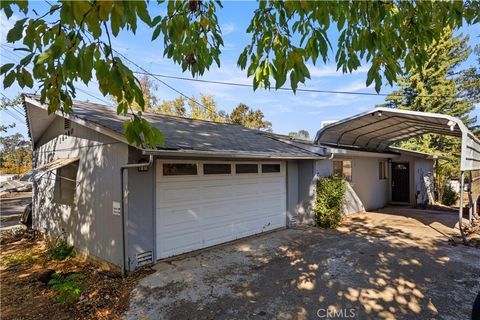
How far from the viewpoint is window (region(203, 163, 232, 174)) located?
7.08m

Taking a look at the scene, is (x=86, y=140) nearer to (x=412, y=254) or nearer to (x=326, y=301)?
(x=326, y=301)

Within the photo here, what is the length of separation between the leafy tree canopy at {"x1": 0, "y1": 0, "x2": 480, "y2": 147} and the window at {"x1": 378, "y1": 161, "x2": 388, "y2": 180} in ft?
41.3

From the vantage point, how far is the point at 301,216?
10000 millimetres

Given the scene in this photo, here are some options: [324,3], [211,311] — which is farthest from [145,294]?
[324,3]

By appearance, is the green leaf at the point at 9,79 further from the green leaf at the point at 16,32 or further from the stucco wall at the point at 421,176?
the stucco wall at the point at 421,176

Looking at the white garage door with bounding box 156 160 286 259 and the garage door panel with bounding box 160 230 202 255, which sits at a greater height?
the white garage door with bounding box 156 160 286 259

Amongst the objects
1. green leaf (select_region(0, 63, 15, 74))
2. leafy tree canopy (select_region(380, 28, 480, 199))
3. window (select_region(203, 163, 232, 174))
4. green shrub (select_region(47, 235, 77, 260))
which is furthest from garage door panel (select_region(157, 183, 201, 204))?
leafy tree canopy (select_region(380, 28, 480, 199))

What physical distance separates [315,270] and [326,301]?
131 centimetres

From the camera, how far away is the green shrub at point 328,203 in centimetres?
963

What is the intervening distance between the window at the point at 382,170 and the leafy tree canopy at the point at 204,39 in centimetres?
1259

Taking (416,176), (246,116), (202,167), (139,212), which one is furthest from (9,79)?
(246,116)

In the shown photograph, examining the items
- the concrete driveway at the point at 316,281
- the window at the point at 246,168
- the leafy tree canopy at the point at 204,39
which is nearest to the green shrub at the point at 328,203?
the concrete driveway at the point at 316,281

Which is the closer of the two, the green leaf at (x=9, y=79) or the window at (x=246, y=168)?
the green leaf at (x=9, y=79)

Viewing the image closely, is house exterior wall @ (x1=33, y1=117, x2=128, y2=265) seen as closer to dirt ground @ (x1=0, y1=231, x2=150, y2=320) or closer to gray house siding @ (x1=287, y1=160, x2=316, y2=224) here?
dirt ground @ (x1=0, y1=231, x2=150, y2=320)
